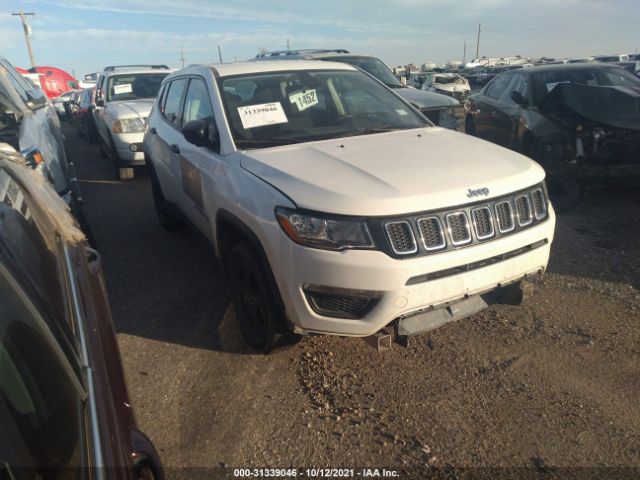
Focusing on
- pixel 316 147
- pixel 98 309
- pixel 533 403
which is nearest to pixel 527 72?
pixel 316 147

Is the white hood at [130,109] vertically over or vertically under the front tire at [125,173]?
over

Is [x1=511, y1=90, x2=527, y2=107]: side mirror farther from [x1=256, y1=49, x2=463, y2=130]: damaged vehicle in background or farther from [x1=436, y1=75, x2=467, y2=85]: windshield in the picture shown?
[x1=436, y1=75, x2=467, y2=85]: windshield

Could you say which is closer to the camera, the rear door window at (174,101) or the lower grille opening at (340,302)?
the lower grille opening at (340,302)

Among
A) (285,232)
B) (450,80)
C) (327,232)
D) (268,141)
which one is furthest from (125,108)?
(450,80)

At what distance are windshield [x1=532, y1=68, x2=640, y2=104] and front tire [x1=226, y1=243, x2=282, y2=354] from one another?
5553 mm

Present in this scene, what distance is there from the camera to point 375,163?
2807mm

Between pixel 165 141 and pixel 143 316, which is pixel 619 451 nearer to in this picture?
pixel 143 316

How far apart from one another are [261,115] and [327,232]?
4.51 feet

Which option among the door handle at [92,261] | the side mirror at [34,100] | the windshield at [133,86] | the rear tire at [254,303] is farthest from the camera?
the windshield at [133,86]

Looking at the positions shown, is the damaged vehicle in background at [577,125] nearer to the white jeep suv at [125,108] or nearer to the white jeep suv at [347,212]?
the white jeep suv at [347,212]

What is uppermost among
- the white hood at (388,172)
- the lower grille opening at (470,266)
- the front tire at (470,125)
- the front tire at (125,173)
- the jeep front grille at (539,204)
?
the white hood at (388,172)

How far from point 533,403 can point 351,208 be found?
1.47m

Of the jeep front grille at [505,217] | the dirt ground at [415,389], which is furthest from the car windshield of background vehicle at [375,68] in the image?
the jeep front grille at [505,217]

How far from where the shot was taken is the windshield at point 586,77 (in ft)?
22.5
